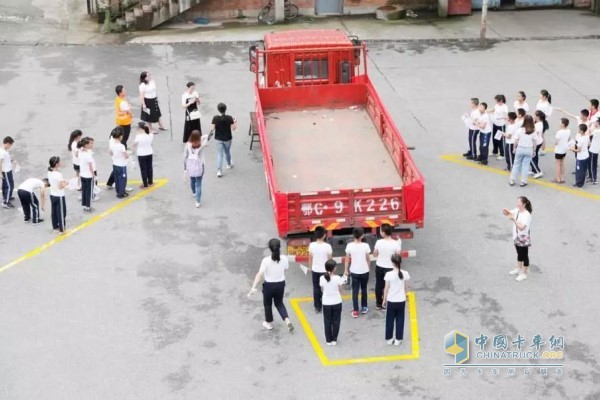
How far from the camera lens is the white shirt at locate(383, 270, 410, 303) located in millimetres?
11453

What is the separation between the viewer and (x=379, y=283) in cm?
1277

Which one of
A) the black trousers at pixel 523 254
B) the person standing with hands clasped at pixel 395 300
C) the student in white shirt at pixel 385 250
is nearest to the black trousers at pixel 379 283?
the student in white shirt at pixel 385 250

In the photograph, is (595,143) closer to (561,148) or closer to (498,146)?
(561,148)

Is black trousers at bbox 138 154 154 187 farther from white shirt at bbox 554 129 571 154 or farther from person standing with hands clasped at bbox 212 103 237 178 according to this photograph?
white shirt at bbox 554 129 571 154

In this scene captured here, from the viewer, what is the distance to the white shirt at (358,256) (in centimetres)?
1225

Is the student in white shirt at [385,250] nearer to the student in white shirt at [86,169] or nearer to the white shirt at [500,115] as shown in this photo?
the student in white shirt at [86,169]

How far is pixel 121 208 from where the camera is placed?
16.3 meters

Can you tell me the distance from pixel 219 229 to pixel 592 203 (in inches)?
277

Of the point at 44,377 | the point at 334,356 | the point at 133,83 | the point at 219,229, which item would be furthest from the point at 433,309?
the point at 133,83

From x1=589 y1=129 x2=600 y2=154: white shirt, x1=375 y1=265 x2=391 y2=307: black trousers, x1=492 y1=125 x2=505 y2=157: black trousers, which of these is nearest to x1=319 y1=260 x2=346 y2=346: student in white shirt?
x1=375 y1=265 x2=391 y2=307: black trousers

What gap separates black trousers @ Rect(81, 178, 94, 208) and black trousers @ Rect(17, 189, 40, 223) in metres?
0.82

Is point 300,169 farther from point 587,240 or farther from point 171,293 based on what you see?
point 587,240

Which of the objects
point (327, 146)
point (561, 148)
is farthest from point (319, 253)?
point (561, 148)

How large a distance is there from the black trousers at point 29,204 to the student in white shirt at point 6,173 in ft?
2.25
